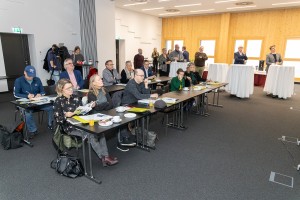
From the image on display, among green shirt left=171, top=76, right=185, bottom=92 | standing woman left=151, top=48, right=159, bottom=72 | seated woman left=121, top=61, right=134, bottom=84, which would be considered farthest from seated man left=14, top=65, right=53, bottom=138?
standing woman left=151, top=48, right=159, bottom=72

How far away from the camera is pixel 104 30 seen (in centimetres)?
809

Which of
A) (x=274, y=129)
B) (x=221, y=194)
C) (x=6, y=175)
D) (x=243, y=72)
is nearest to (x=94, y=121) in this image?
(x=6, y=175)

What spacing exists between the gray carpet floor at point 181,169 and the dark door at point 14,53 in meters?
3.40

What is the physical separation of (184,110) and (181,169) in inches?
101

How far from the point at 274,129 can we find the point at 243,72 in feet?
10.0

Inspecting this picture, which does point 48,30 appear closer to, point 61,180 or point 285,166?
point 61,180

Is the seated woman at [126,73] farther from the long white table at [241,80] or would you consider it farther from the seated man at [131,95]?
the long white table at [241,80]

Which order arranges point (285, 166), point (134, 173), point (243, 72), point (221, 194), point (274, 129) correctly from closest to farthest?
point (221, 194), point (134, 173), point (285, 166), point (274, 129), point (243, 72)

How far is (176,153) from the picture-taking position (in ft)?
10.7

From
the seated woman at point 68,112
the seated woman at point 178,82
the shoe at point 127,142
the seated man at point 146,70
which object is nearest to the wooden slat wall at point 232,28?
the seated man at point 146,70

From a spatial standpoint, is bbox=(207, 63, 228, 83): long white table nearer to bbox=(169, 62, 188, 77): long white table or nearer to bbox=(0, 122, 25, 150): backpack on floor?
bbox=(169, 62, 188, 77): long white table

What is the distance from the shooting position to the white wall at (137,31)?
11.0m

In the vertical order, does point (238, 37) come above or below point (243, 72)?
above

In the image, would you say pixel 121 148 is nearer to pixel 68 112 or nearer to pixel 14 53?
pixel 68 112
